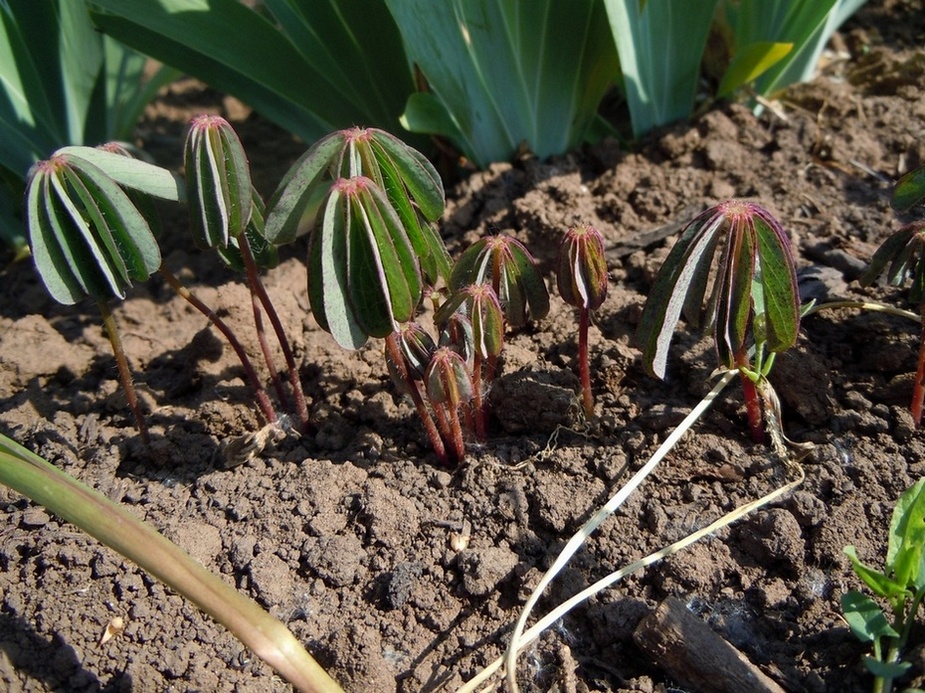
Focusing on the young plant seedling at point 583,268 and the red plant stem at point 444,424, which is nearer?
the young plant seedling at point 583,268

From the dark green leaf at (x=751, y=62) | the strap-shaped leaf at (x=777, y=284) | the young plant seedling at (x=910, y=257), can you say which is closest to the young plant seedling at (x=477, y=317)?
the strap-shaped leaf at (x=777, y=284)


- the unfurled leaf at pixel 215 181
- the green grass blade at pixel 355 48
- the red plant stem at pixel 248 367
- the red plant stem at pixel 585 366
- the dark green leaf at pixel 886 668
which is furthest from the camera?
the green grass blade at pixel 355 48

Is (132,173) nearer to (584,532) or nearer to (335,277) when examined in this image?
(335,277)

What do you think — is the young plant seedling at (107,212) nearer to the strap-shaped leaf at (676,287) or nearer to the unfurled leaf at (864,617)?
the strap-shaped leaf at (676,287)

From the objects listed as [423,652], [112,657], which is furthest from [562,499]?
[112,657]

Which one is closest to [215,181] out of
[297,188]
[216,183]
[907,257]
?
[216,183]

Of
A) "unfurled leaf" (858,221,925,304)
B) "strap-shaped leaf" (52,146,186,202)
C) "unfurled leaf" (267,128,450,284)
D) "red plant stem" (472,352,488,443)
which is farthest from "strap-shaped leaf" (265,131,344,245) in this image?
"unfurled leaf" (858,221,925,304)

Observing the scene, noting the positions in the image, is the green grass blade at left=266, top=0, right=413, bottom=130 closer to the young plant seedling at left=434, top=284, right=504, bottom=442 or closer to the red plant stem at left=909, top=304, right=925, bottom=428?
the young plant seedling at left=434, top=284, right=504, bottom=442
